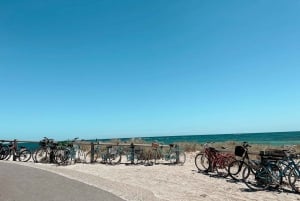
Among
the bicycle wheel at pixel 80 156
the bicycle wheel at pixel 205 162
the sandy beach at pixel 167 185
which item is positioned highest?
the bicycle wheel at pixel 80 156

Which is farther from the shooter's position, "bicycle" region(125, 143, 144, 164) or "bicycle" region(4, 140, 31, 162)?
"bicycle" region(4, 140, 31, 162)

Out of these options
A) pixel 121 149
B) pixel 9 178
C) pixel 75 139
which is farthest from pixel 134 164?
pixel 9 178

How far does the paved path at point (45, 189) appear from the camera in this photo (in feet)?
30.5

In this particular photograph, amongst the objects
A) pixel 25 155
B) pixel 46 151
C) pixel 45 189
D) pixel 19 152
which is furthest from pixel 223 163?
pixel 19 152

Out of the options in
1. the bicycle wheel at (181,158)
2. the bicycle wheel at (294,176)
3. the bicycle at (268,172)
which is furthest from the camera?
the bicycle wheel at (181,158)

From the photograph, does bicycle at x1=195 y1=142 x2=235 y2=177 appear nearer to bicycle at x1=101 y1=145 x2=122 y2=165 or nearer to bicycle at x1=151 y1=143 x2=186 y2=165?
bicycle at x1=151 y1=143 x2=186 y2=165

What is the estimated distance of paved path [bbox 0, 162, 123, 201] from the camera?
9.28m

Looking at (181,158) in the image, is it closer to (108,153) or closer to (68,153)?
(108,153)

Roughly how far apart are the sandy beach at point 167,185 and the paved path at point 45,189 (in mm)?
493

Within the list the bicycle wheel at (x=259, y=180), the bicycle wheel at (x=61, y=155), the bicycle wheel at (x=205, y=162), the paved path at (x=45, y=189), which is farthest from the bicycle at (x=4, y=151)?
the bicycle wheel at (x=259, y=180)

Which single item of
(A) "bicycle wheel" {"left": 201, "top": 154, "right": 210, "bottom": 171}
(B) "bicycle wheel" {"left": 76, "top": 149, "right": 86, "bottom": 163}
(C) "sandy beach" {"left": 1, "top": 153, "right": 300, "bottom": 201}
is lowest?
(C) "sandy beach" {"left": 1, "top": 153, "right": 300, "bottom": 201}

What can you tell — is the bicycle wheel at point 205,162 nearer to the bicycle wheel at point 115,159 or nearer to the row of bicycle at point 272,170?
the row of bicycle at point 272,170

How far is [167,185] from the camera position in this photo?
12094 mm

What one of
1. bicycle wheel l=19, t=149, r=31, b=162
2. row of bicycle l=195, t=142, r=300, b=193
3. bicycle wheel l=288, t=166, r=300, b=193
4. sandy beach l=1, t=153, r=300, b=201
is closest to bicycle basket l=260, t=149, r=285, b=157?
row of bicycle l=195, t=142, r=300, b=193
